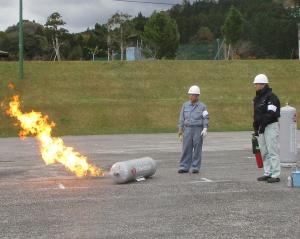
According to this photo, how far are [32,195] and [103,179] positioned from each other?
2.25 metres

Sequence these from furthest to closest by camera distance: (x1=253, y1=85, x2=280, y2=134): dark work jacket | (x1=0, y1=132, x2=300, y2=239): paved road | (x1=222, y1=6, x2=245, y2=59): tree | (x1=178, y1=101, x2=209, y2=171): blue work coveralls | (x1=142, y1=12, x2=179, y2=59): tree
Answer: (x1=222, y1=6, x2=245, y2=59): tree
(x1=142, y1=12, x2=179, y2=59): tree
(x1=178, y1=101, x2=209, y2=171): blue work coveralls
(x1=253, y1=85, x2=280, y2=134): dark work jacket
(x1=0, y1=132, x2=300, y2=239): paved road

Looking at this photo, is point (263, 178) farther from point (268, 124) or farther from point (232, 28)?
point (232, 28)

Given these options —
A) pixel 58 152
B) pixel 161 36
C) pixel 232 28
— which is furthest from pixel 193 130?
pixel 232 28

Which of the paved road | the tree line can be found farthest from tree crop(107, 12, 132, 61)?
the paved road

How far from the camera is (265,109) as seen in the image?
10969mm

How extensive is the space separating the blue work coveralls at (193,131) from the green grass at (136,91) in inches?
642

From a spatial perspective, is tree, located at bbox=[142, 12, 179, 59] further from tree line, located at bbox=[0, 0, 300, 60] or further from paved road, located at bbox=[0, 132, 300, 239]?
paved road, located at bbox=[0, 132, 300, 239]

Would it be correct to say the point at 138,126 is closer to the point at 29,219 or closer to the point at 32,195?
the point at 32,195

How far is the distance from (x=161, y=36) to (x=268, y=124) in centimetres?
4395

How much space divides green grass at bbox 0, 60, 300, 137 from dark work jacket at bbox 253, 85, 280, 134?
720 inches

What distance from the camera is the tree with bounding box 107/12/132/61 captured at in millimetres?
60403

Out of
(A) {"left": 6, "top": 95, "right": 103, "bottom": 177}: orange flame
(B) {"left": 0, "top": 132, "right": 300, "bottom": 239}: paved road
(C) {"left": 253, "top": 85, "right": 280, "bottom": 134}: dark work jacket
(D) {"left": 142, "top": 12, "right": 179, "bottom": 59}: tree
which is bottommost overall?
(B) {"left": 0, "top": 132, "right": 300, "bottom": 239}: paved road

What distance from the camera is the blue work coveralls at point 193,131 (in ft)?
41.0

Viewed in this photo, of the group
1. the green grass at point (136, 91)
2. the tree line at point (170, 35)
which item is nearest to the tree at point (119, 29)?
the tree line at point (170, 35)
